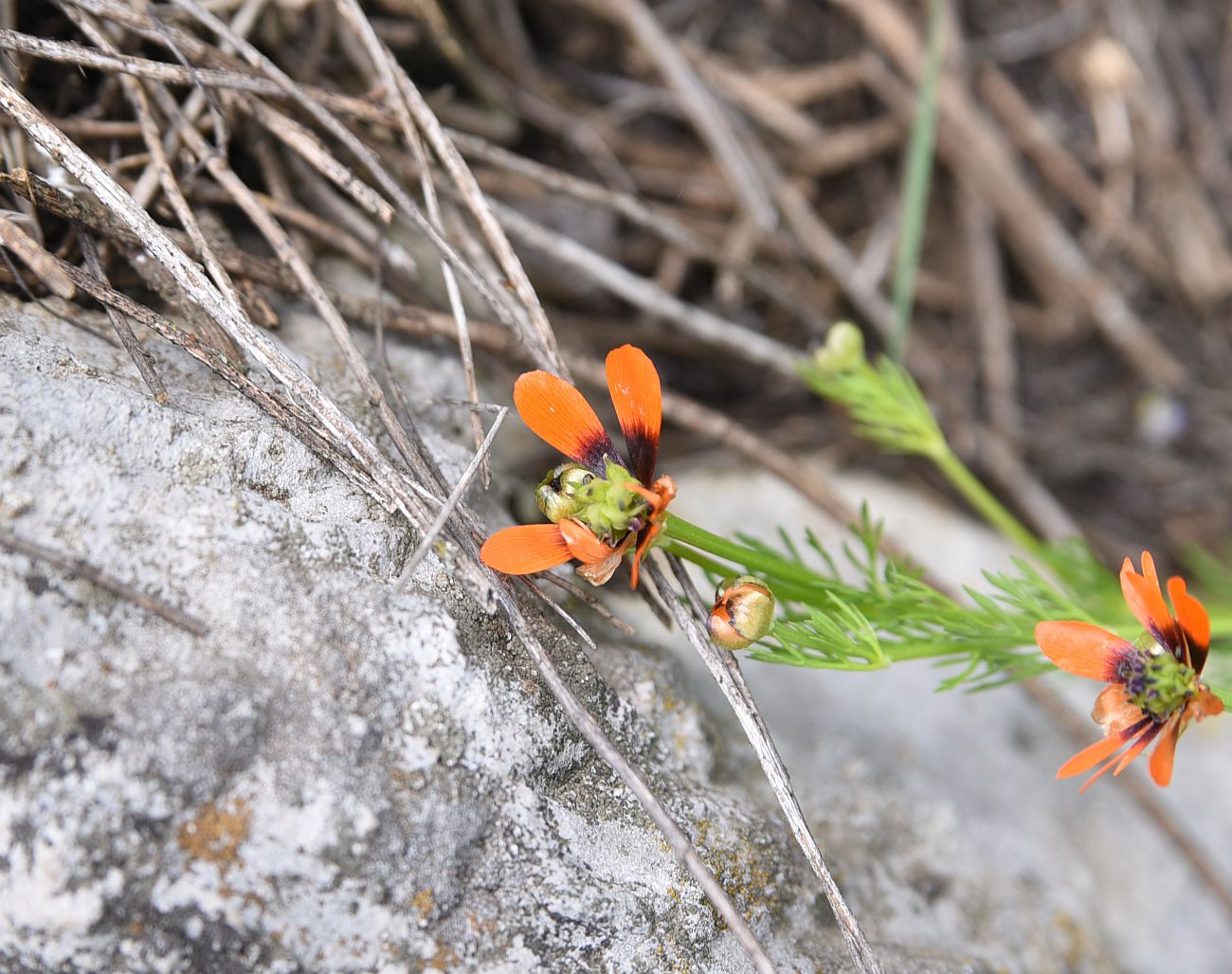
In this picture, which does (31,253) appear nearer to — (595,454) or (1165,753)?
(595,454)

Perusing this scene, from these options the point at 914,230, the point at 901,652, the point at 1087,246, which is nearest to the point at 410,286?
the point at 901,652

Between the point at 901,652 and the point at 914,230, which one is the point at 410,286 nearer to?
the point at 901,652

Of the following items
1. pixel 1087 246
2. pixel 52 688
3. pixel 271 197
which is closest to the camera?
pixel 52 688

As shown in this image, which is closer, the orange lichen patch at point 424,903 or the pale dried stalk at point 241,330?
the orange lichen patch at point 424,903

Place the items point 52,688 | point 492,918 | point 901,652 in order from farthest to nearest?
point 901,652 < point 492,918 < point 52,688

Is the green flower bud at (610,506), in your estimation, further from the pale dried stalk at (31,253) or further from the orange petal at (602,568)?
the pale dried stalk at (31,253)

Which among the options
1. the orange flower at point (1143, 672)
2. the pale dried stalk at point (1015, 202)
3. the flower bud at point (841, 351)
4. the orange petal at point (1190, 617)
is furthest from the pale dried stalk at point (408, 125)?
the pale dried stalk at point (1015, 202)

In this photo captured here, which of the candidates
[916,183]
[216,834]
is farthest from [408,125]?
[916,183]
